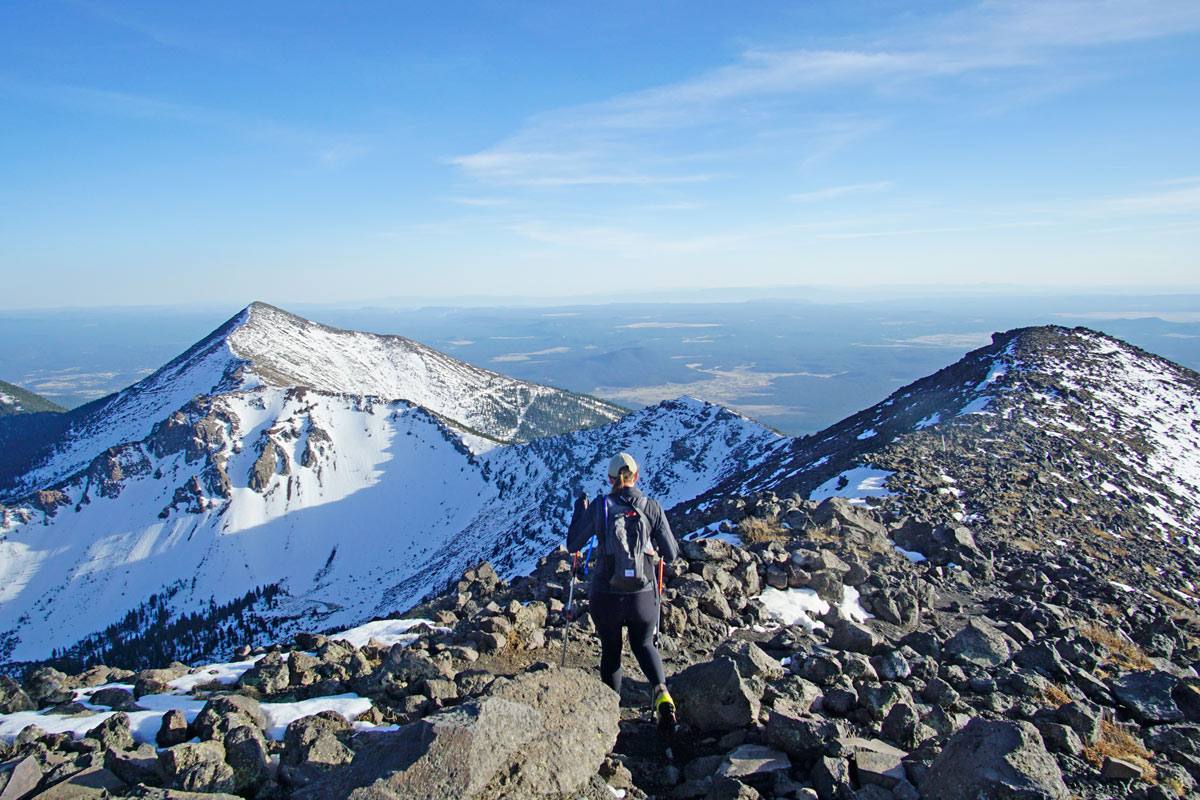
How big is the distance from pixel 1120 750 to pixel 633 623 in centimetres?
606

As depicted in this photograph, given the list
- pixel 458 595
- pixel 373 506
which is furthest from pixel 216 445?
pixel 458 595

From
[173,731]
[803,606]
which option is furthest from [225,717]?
[803,606]

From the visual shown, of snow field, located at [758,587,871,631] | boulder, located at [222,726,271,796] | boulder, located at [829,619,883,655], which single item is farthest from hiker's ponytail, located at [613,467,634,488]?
snow field, located at [758,587,871,631]

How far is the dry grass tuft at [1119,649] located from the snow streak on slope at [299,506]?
89167 millimetres

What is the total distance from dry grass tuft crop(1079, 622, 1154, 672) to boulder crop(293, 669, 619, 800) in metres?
10.6

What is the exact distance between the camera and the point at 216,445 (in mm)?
158875

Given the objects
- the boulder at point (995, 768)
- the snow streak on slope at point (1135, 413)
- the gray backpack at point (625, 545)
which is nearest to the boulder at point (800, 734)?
the boulder at point (995, 768)

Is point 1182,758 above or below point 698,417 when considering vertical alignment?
above

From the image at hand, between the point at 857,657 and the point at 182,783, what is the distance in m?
9.19

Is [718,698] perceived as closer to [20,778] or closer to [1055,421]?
[20,778]

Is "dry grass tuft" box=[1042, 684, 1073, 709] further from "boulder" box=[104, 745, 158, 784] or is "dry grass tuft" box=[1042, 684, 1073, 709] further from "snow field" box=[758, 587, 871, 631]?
"boulder" box=[104, 745, 158, 784]

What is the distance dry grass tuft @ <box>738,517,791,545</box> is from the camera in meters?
17.2

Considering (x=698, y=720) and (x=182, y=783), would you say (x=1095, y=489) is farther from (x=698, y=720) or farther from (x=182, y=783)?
(x=182, y=783)

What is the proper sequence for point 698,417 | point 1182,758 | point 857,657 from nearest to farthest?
point 1182,758 < point 857,657 < point 698,417
